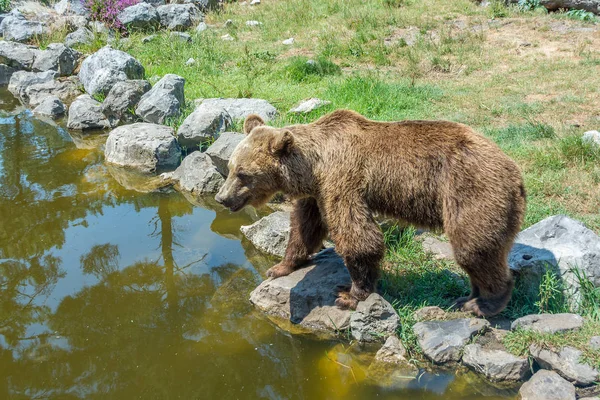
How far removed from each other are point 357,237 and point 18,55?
12383 mm

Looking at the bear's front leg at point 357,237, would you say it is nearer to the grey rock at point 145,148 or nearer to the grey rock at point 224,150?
the grey rock at point 224,150

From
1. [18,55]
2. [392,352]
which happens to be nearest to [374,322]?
[392,352]

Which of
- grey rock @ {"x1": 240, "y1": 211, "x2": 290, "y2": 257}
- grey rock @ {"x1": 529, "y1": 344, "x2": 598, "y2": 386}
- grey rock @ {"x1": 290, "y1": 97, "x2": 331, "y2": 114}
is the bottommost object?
grey rock @ {"x1": 240, "y1": 211, "x2": 290, "y2": 257}

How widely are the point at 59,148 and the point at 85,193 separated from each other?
2.14 metres

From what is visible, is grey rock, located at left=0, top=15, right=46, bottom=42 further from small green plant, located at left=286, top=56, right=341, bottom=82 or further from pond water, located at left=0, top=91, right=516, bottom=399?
pond water, located at left=0, top=91, right=516, bottom=399

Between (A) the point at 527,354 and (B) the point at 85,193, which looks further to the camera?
(B) the point at 85,193

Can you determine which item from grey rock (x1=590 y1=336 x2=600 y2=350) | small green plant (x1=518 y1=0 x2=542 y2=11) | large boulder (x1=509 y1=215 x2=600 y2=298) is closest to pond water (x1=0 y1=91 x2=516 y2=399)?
grey rock (x1=590 y1=336 x2=600 y2=350)

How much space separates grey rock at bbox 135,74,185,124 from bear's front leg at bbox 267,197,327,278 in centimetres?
454

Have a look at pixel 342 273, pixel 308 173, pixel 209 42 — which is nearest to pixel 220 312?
pixel 342 273

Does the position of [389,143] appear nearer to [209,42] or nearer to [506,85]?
[506,85]

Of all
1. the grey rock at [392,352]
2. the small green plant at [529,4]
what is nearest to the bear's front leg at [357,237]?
the grey rock at [392,352]

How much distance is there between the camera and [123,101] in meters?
9.77

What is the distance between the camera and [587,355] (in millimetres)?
4066

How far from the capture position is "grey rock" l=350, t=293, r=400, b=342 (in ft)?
15.4
